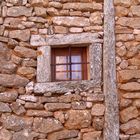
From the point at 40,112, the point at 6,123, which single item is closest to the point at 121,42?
the point at 40,112

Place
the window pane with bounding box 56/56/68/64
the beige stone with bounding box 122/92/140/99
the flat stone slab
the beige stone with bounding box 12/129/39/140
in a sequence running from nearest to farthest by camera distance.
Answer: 1. the beige stone with bounding box 12/129/39/140
2. the beige stone with bounding box 122/92/140/99
3. the flat stone slab
4. the window pane with bounding box 56/56/68/64

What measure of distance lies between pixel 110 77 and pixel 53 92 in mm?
694

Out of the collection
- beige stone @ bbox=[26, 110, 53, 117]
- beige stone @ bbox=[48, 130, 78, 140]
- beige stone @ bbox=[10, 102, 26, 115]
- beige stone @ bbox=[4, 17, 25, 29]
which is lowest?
beige stone @ bbox=[48, 130, 78, 140]

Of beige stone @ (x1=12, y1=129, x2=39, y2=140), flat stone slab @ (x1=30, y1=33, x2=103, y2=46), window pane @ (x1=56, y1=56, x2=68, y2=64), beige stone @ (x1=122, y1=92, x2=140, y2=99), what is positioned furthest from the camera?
window pane @ (x1=56, y1=56, x2=68, y2=64)

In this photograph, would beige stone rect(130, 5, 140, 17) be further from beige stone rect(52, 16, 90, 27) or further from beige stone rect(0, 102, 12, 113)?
beige stone rect(0, 102, 12, 113)

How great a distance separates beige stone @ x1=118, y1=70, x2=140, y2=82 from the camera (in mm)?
3850

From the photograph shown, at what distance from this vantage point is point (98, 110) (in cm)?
378

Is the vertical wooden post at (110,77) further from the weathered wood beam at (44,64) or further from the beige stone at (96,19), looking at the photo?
the weathered wood beam at (44,64)

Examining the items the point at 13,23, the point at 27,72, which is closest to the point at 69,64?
the point at 27,72

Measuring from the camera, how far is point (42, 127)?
3730 mm

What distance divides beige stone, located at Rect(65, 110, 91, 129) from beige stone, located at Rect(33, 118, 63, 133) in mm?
106

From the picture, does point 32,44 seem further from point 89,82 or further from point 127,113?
point 127,113

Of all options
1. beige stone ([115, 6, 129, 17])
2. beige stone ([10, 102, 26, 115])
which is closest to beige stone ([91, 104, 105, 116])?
beige stone ([10, 102, 26, 115])

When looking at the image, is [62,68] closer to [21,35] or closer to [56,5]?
[21,35]
